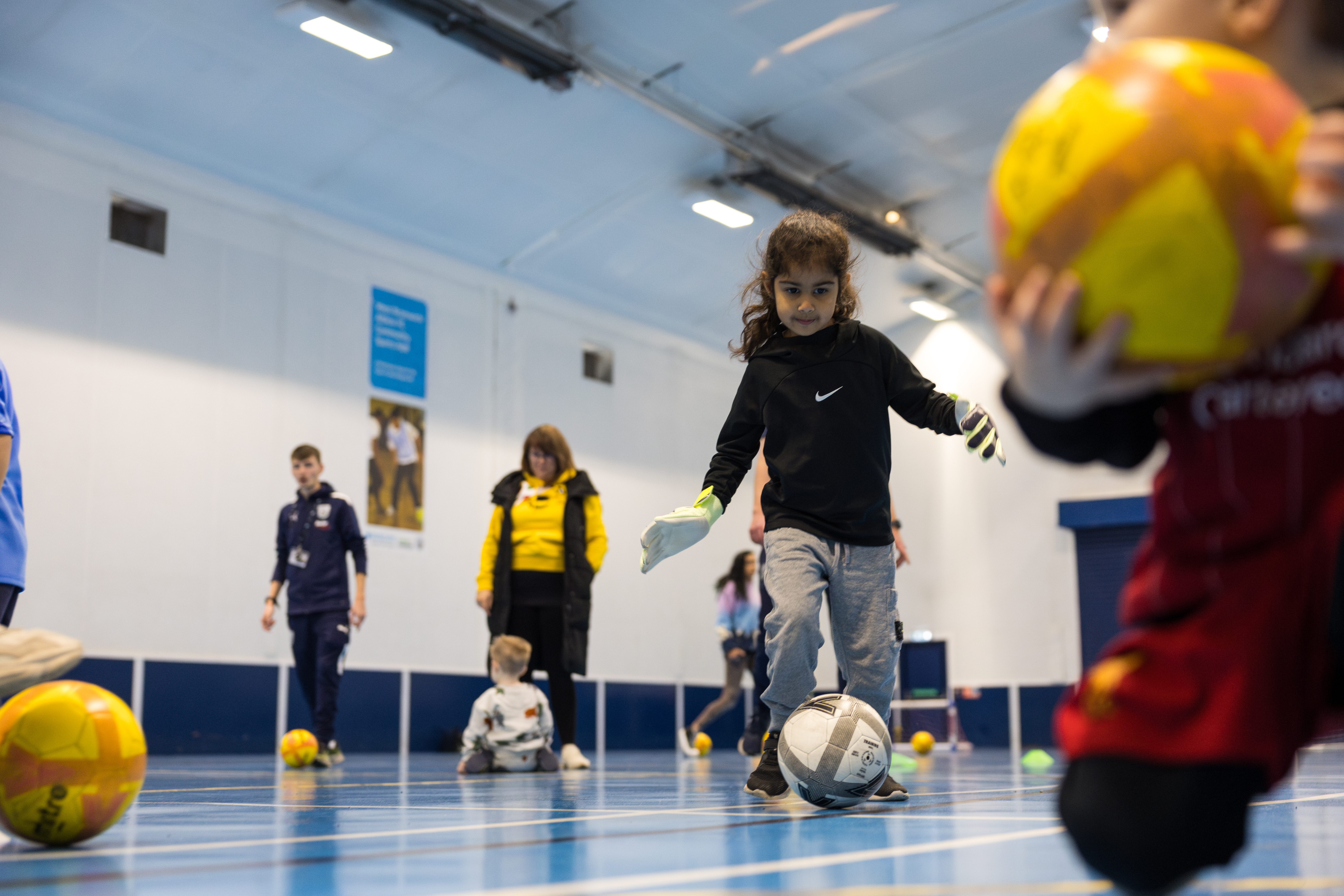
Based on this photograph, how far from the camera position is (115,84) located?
10.1 metres

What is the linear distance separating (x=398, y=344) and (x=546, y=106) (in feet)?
9.73

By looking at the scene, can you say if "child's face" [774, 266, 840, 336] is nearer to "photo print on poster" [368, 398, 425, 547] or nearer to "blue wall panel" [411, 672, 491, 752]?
"photo print on poster" [368, 398, 425, 547]

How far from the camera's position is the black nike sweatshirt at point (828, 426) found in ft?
13.9

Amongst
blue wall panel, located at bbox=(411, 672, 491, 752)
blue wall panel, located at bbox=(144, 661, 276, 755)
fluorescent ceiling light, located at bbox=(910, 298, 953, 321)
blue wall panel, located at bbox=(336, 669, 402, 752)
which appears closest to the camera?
blue wall panel, located at bbox=(144, 661, 276, 755)

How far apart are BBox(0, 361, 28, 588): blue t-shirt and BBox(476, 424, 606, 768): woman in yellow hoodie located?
399 cm

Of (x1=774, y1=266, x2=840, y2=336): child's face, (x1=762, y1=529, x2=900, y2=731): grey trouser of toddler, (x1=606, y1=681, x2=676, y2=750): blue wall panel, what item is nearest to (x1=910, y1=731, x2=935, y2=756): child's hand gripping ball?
(x1=606, y1=681, x2=676, y2=750): blue wall panel

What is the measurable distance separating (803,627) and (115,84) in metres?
8.17

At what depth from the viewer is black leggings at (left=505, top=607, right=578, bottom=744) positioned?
7852 millimetres

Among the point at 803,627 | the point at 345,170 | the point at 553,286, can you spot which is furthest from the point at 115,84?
the point at 803,627

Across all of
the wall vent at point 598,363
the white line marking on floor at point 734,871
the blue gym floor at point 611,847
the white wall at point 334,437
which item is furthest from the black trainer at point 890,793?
the wall vent at point 598,363

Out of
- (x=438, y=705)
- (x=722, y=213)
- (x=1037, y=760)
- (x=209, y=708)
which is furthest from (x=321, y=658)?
(x=722, y=213)

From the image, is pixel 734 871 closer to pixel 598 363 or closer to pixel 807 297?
pixel 807 297

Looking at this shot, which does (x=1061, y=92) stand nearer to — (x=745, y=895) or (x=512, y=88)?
(x=745, y=895)

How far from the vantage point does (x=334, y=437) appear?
40.3ft
